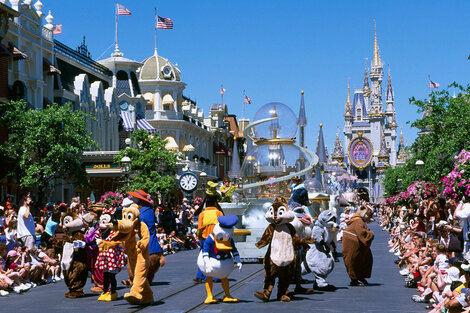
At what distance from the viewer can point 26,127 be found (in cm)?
3284

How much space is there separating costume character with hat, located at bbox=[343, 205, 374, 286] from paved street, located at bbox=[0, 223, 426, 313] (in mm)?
257

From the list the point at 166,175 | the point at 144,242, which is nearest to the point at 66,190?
the point at 166,175

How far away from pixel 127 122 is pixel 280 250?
41547 mm

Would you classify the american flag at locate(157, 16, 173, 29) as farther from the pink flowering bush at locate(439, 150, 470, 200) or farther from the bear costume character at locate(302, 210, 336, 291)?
the bear costume character at locate(302, 210, 336, 291)

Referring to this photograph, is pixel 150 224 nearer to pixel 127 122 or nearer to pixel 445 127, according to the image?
pixel 445 127

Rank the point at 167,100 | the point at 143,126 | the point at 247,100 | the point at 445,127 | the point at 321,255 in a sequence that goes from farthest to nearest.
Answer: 1. the point at 247,100
2. the point at 167,100
3. the point at 143,126
4. the point at 445,127
5. the point at 321,255

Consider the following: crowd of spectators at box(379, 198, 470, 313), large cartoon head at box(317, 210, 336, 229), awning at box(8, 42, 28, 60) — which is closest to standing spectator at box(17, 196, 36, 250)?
large cartoon head at box(317, 210, 336, 229)

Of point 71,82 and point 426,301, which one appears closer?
point 426,301

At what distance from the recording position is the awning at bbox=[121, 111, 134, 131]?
174 feet

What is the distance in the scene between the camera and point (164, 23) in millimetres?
52281

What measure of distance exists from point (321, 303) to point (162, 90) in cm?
5306

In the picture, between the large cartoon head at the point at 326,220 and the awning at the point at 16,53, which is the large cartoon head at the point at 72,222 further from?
the awning at the point at 16,53

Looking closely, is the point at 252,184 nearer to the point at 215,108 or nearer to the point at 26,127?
the point at 26,127

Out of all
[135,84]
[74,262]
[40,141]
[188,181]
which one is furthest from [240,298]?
[135,84]
